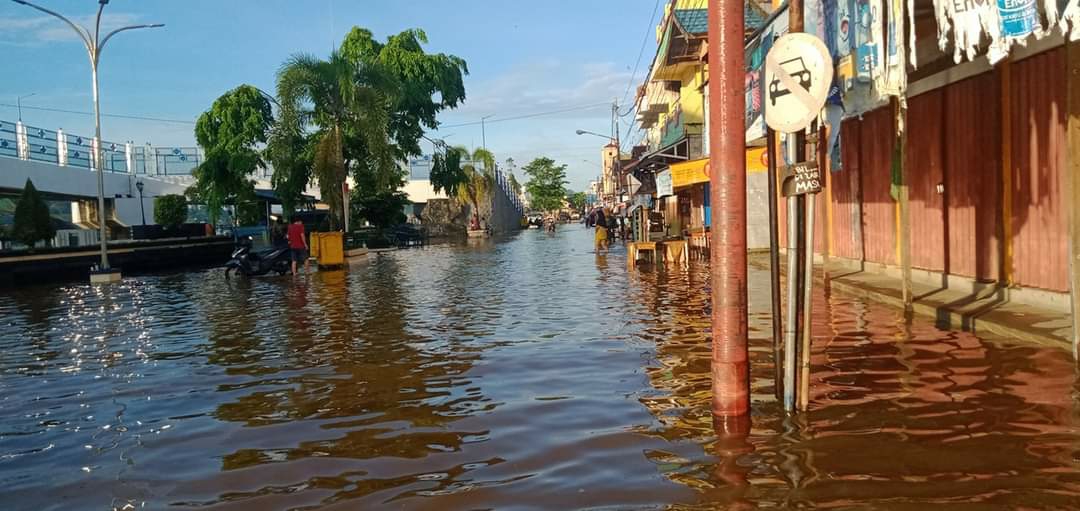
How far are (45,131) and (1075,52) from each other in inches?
1511

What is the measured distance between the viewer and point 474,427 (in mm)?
5605

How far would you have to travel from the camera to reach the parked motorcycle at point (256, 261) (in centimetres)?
2206

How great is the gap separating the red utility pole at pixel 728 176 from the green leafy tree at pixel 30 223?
27270 millimetres

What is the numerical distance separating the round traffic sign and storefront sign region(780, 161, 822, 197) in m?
0.24

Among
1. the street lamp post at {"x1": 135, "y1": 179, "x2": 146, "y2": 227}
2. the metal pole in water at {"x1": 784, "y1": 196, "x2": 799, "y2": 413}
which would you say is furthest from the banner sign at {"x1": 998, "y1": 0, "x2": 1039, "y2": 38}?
the street lamp post at {"x1": 135, "y1": 179, "x2": 146, "y2": 227}

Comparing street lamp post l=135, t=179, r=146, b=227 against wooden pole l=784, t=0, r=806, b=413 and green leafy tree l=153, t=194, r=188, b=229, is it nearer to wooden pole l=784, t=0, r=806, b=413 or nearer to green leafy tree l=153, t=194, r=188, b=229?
green leafy tree l=153, t=194, r=188, b=229

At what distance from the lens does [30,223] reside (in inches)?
1033

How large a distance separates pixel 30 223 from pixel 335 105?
1119 cm

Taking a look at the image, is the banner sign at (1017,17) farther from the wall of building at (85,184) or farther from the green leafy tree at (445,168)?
the green leafy tree at (445,168)

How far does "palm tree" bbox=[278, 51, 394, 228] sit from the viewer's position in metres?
30.8

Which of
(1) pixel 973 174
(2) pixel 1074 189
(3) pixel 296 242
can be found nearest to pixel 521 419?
(2) pixel 1074 189

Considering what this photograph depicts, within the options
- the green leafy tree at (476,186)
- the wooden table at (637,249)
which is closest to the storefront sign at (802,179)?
the wooden table at (637,249)

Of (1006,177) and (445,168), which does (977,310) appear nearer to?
(1006,177)

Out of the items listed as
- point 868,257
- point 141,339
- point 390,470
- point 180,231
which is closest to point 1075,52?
point 390,470
